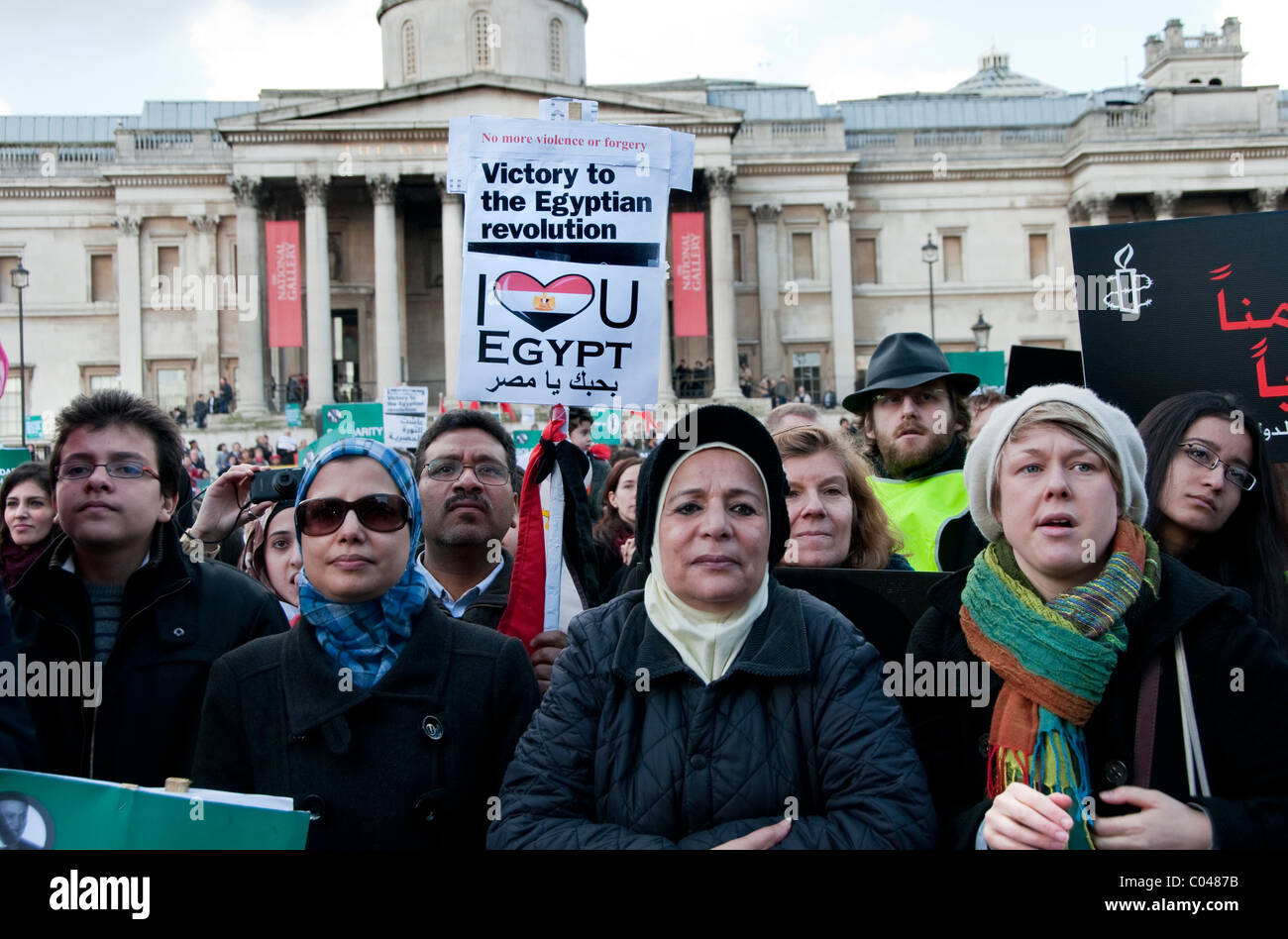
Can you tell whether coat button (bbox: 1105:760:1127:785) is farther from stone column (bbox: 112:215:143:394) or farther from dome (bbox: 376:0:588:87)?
stone column (bbox: 112:215:143:394)

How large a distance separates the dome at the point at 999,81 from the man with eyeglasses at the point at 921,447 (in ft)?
191

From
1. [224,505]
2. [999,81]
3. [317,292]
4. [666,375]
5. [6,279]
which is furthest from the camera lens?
[999,81]

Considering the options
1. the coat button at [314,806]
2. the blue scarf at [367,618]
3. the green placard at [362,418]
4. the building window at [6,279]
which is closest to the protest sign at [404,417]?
the green placard at [362,418]

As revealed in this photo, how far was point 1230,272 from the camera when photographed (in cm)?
473

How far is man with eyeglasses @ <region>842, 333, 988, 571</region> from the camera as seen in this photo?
16.6 ft

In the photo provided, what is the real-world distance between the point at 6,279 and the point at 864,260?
30.8m

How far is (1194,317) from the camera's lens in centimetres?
474

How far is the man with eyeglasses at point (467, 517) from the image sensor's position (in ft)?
15.6

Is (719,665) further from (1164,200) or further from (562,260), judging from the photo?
(1164,200)

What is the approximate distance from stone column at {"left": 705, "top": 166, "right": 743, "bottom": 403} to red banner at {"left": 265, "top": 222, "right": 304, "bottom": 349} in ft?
44.3

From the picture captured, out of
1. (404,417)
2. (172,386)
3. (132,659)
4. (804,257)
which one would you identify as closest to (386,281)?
(172,386)

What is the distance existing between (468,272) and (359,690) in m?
2.59

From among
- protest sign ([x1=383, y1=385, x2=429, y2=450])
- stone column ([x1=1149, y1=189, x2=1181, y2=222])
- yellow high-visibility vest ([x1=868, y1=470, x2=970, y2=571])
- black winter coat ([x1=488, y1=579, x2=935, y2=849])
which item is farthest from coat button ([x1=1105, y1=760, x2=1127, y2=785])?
stone column ([x1=1149, y1=189, x2=1181, y2=222])

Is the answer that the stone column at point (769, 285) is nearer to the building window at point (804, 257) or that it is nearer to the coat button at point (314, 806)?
the building window at point (804, 257)
